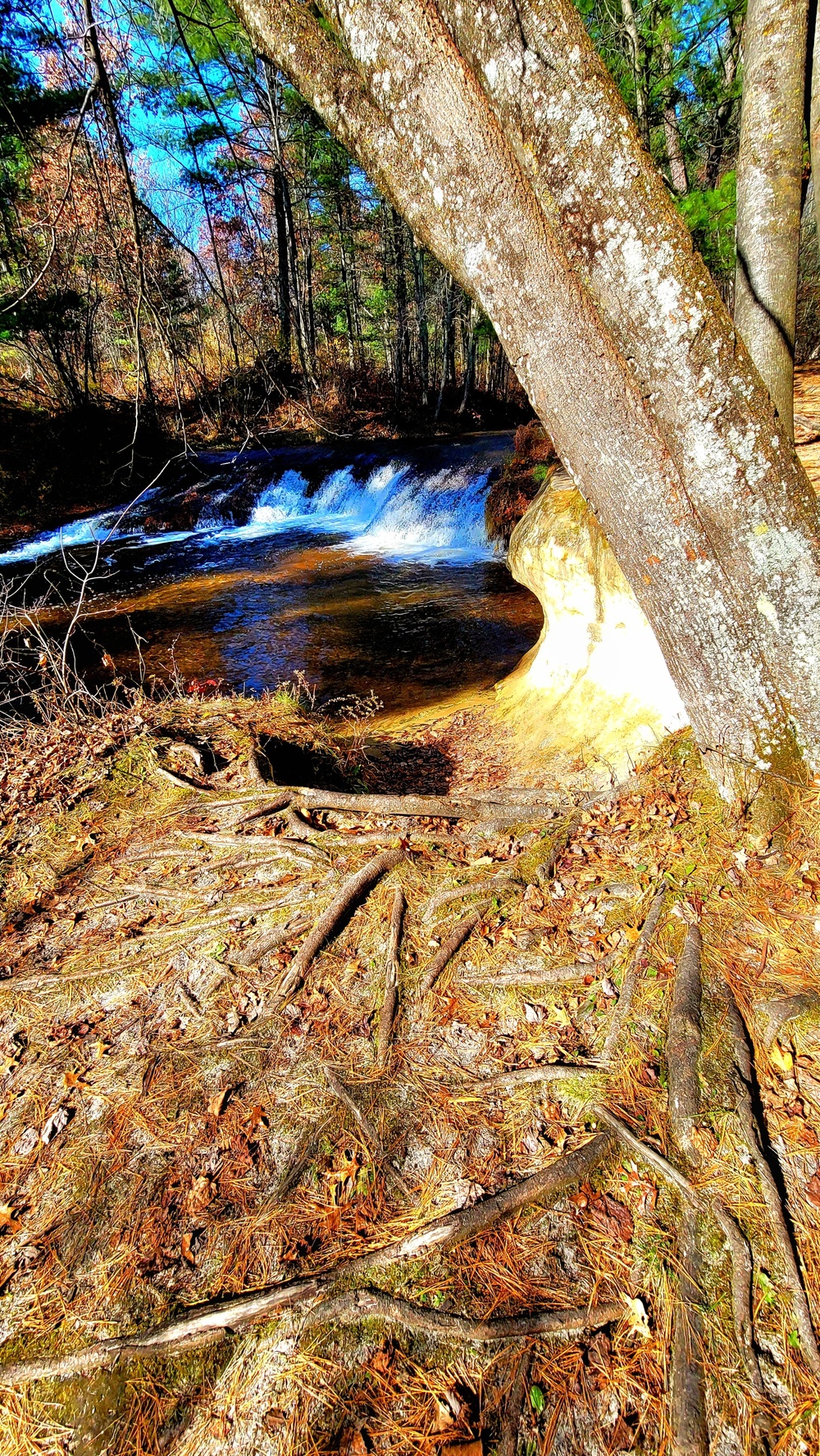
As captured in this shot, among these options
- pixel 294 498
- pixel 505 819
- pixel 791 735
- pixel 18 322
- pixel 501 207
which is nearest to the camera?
pixel 501 207

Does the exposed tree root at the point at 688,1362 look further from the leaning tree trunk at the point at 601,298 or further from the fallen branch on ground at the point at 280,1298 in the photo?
the leaning tree trunk at the point at 601,298

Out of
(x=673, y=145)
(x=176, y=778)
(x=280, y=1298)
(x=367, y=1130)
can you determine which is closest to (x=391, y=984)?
(x=367, y=1130)

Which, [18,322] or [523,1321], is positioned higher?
[18,322]

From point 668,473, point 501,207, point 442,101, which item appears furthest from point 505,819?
point 442,101

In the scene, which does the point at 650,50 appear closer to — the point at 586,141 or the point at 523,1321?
the point at 586,141

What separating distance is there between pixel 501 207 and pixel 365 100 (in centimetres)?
63

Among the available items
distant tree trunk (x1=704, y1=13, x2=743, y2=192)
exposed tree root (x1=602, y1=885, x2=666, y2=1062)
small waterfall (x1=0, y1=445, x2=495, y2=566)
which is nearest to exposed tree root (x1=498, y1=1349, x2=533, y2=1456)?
exposed tree root (x1=602, y1=885, x2=666, y2=1062)

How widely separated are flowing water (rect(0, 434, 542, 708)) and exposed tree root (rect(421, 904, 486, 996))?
4.19 m

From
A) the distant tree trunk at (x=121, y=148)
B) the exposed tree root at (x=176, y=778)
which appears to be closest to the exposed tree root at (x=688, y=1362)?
the exposed tree root at (x=176, y=778)

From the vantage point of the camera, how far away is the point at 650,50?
10.2m

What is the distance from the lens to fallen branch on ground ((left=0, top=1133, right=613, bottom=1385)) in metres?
1.54

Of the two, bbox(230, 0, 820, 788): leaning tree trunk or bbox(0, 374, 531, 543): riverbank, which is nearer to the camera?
bbox(230, 0, 820, 788): leaning tree trunk

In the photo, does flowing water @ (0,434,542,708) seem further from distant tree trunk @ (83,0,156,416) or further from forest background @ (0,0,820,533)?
distant tree trunk @ (83,0,156,416)

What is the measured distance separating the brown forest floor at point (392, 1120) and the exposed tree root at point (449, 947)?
0.12 ft
